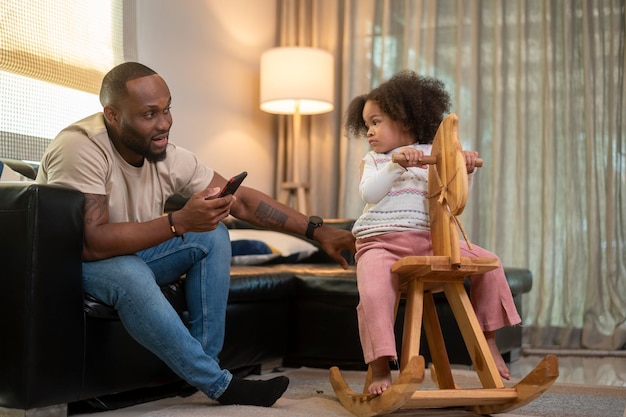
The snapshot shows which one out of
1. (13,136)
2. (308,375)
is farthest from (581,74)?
(13,136)

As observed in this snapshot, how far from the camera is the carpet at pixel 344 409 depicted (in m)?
1.98

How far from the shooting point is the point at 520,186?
13.3 ft

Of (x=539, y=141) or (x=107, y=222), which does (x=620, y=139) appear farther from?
(x=107, y=222)

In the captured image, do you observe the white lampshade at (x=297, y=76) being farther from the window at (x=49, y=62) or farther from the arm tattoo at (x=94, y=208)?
the arm tattoo at (x=94, y=208)

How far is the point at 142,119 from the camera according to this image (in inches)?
83.2

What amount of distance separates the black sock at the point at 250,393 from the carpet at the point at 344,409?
0.02 m

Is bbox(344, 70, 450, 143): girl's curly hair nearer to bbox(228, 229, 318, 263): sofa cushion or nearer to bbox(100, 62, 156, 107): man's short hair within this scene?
bbox(100, 62, 156, 107): man's short hair

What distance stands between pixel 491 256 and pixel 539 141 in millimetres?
2218

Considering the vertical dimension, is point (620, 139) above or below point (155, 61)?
below

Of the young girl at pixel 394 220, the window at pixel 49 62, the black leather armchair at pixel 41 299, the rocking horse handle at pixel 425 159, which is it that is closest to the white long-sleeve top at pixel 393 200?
the young girl at pixel 394 220

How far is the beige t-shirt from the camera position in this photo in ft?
6.50

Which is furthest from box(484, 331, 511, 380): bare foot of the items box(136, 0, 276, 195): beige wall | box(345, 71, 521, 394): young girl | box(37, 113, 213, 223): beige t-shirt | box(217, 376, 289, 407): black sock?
box(136, 0, 276, 195): beige wall

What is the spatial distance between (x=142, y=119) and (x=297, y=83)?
2092mm

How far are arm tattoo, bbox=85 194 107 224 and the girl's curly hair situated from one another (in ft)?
2.56
